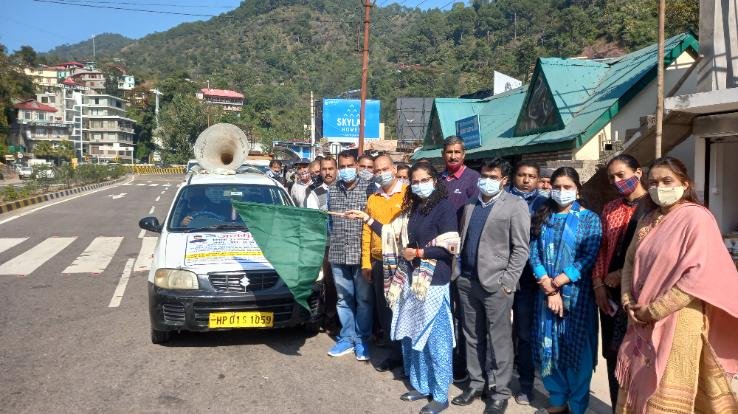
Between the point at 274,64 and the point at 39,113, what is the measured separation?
5677 centimetres

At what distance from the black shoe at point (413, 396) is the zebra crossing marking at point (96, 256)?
6707 millimetres

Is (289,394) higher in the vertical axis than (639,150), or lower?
lower

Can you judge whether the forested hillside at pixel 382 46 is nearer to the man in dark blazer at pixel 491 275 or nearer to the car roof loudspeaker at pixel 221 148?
the car roof loudspeaker at pixel 221 148

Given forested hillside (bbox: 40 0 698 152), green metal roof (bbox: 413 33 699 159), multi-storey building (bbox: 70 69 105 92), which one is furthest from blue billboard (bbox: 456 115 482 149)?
multi-storey building (bbox: 70 69 105 92)

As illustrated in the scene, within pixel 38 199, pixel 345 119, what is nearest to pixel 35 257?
pixel 38 199

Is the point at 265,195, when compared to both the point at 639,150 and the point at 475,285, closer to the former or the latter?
the point at 475,285

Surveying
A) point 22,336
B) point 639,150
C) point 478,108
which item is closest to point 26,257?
point 22,336

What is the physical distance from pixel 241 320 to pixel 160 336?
0.89 meters

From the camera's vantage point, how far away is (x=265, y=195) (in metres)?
6.88

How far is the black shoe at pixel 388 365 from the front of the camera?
5.10 m

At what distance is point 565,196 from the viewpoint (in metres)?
3.96

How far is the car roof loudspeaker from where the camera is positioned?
8.31 meters

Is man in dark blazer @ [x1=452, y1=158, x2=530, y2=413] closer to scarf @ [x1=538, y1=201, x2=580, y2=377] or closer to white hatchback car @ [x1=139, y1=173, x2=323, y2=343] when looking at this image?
scarf @ [x1=538, y1=201, x2=580, y2=377]

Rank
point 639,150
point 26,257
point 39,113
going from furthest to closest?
point 39,113
point 26,257
point 639,150
